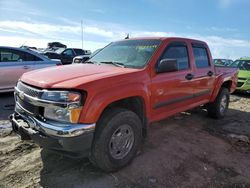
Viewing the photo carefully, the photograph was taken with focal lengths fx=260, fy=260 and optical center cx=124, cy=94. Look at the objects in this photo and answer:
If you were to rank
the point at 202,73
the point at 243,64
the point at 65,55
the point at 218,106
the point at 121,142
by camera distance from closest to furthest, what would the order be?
the point at 121,142 < the point at 202,73 < the point at 218,106 < the point at 243,64 < the point at 65,55

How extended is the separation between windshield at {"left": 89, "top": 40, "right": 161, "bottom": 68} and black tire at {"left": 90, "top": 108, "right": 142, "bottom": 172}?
89 centimetres

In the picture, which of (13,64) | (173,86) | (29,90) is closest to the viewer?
(29,90)

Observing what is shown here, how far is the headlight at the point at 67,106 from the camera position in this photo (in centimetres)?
289

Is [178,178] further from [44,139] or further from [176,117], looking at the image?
[176,117]

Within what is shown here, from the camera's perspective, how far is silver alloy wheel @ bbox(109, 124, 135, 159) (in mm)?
3398

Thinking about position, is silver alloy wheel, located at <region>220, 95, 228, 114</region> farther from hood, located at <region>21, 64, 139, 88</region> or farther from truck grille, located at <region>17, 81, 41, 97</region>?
truck grille, located at <region>17, 81, 41, 97</region>

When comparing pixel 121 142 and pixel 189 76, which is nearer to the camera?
pixel 121 142

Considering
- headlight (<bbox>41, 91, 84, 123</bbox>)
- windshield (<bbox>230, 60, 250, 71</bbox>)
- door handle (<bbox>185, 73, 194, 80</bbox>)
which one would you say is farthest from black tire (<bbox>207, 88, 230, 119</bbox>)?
windshield (<bbox>230, 60, 250, 71</bbox>)

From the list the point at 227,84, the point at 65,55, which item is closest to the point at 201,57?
the point at 227,84

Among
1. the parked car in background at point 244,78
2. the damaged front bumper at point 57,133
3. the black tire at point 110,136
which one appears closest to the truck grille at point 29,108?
Answer: the damaged front bumper at point 57,133

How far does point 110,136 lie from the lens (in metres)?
3.27

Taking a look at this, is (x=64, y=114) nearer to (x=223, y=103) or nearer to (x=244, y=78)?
(x=223, y=103)

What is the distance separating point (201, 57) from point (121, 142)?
2.97m

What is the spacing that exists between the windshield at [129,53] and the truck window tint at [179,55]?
0.26 m
